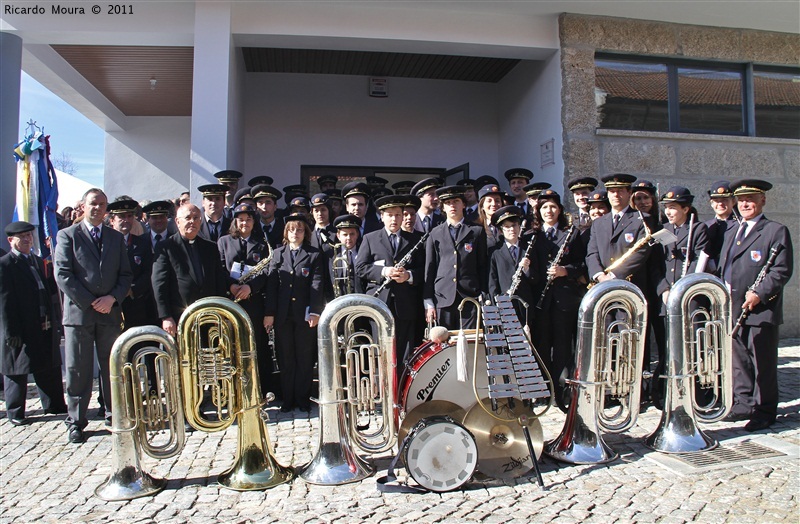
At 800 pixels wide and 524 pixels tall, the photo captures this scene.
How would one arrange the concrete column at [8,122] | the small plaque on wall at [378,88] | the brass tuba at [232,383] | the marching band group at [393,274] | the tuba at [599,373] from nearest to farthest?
the brass tuba at [232,383], the tuba at [599,373], the marching band group at [393,274], the concrete column at [8,122], the small plaque on wall at [378,88]

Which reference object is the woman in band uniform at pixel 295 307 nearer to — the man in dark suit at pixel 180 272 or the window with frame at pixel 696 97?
the man in dark suit at pixel 180 272

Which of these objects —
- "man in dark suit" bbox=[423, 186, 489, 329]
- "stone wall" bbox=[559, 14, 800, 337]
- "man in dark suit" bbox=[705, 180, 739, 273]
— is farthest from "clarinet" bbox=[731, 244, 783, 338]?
"stone wall" bbox=[559, 14, 800, 337]

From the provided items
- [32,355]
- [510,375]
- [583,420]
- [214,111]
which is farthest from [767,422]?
[214,111]

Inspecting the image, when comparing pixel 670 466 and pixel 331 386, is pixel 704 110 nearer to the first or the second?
pixel 670 466

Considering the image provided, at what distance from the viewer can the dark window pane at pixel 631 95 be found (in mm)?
9055

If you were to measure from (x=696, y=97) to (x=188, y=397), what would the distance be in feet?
30.1

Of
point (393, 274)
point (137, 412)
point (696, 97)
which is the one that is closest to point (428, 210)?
point (393, 274)

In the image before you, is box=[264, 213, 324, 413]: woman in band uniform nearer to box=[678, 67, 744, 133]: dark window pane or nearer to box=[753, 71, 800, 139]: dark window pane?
box=[678, 67, 744, 133]: dark window pane

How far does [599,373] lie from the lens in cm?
429

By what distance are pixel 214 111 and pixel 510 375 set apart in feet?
20.1

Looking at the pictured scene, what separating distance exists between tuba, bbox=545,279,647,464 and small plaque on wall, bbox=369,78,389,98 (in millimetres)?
8162

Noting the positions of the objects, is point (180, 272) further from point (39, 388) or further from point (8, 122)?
point (8, 122)

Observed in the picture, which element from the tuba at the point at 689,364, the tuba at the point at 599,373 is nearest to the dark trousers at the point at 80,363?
the tuba at the point at 599,373

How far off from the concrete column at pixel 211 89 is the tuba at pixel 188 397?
15.2 feet
